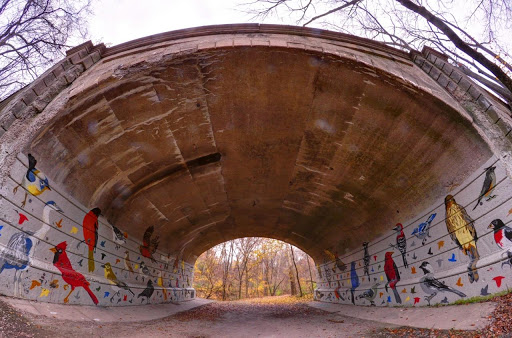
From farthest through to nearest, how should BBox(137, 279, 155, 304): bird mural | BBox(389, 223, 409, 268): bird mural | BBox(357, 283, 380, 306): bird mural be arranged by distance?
BBox(137, 279, 155, 304): bird mural < BBox(357, 283, 380, 306): bird mural < BBox(389, 223, 409, 268): bird mural

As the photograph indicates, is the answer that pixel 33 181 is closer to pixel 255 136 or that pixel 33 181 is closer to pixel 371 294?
pixel 255 136

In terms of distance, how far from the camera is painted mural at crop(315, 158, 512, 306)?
5461mm

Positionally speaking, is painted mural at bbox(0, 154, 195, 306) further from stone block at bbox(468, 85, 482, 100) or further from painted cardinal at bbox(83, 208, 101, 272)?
stone block at bbox(468, 85, 482, 100)

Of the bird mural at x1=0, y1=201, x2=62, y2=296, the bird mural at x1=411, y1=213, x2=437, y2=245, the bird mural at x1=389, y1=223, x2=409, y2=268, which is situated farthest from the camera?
the bird mural at x1=389, y1=223, x2=409, y2=268

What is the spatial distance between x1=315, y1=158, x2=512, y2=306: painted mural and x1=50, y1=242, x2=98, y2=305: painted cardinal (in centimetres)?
815

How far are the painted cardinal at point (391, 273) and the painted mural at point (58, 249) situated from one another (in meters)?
8.00

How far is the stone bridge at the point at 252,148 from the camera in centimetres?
568

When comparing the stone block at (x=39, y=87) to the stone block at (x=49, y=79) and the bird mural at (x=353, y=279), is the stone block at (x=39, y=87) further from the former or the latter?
the bird mural at (x=353, y=279)

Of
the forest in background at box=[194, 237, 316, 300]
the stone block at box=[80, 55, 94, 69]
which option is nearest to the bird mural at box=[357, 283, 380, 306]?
the stone block at box=[80, 55, 94, 69]

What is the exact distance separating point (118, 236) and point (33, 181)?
413 cm

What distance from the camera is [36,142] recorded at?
5582 mm

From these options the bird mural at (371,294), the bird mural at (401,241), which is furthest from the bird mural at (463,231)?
the bird mural at (371,294)

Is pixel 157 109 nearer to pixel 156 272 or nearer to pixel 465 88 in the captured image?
pixel 465 88

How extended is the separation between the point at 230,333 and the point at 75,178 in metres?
5.09
